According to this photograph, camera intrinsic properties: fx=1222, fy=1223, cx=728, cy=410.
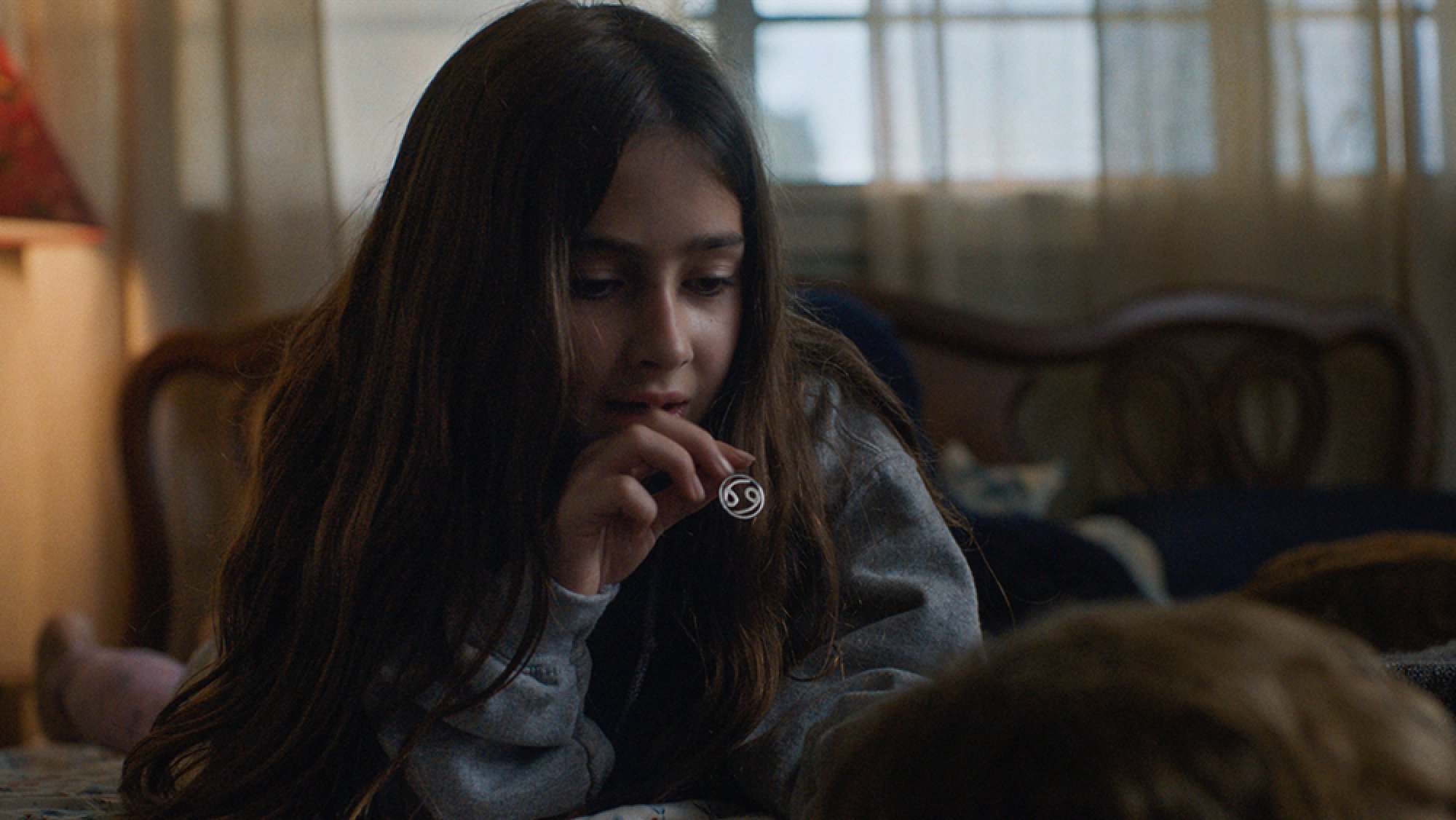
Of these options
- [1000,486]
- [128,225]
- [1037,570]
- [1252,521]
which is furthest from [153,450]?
[1252,521]

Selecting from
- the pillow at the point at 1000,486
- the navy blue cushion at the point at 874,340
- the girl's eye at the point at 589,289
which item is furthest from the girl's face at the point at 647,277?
the pillow at the point at 1000,486

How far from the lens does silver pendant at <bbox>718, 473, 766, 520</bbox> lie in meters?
0.68

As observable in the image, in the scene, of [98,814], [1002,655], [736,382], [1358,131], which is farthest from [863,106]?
[1002,655]

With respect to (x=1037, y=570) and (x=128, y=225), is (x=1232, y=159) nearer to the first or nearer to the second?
(x=1037, y=570)

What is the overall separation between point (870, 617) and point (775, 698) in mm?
76

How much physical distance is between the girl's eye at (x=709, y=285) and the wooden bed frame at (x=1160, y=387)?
3.59ft

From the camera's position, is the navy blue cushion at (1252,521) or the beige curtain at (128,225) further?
the beige curtain at (128,225)

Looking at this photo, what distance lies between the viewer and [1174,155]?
194 cm

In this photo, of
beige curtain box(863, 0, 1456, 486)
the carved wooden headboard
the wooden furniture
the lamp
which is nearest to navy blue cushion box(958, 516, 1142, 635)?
the carved wooden headboard

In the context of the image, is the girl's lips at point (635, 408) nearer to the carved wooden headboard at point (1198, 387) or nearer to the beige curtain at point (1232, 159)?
the carved wooden headboard at point (1198, 387)

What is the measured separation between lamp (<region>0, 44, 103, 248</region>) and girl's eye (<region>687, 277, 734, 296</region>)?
1360 mm

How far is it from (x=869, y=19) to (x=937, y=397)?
62 cm

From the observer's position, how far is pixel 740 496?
27.1 inches

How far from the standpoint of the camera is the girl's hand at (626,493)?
2.16ft
